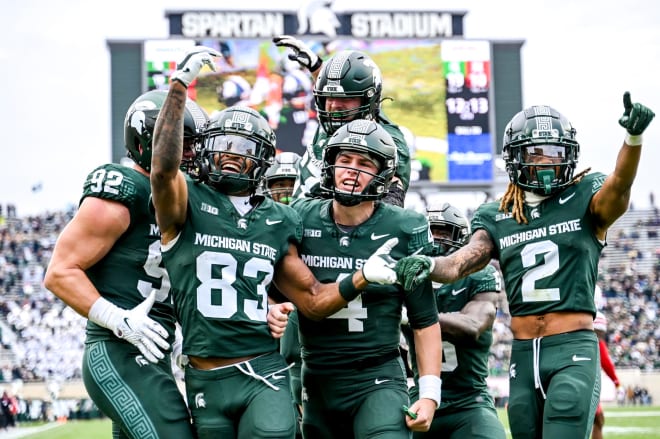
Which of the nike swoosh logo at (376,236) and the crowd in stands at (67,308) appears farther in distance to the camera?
the crowd in stands at (67,308)

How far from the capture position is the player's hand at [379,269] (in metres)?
4.90

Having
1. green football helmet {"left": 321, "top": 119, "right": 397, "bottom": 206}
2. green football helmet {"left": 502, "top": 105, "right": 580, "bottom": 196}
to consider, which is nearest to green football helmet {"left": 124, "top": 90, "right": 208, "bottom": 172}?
green football helmet {"left": 321, "top": 119, "right": 397, "bottom": 206}

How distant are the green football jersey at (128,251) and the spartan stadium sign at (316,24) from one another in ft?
71.8

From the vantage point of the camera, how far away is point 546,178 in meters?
5.84

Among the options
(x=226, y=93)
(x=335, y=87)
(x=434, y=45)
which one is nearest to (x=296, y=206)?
(x=335, y=87)

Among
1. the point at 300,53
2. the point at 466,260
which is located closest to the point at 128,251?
the point at 466,260

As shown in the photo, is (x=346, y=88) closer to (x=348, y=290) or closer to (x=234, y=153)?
(x=234, y=153)

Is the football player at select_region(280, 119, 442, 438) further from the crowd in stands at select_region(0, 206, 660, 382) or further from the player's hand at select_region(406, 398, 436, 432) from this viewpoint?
the crowd in stands at select_region(0, 206, 660, 382)

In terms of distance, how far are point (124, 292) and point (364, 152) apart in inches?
58.8

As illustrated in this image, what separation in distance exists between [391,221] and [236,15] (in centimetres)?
2266

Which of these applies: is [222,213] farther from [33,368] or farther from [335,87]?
[33,368]

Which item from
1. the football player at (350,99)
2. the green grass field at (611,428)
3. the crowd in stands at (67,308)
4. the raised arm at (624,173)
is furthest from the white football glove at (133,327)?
the crowd in stands at (67,308)

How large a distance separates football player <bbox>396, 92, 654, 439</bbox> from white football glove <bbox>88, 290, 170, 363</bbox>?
1.57 metres

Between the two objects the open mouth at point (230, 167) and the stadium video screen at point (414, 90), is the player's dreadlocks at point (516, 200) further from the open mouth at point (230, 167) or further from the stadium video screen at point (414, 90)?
the stadium video screen at point (414, 90)
